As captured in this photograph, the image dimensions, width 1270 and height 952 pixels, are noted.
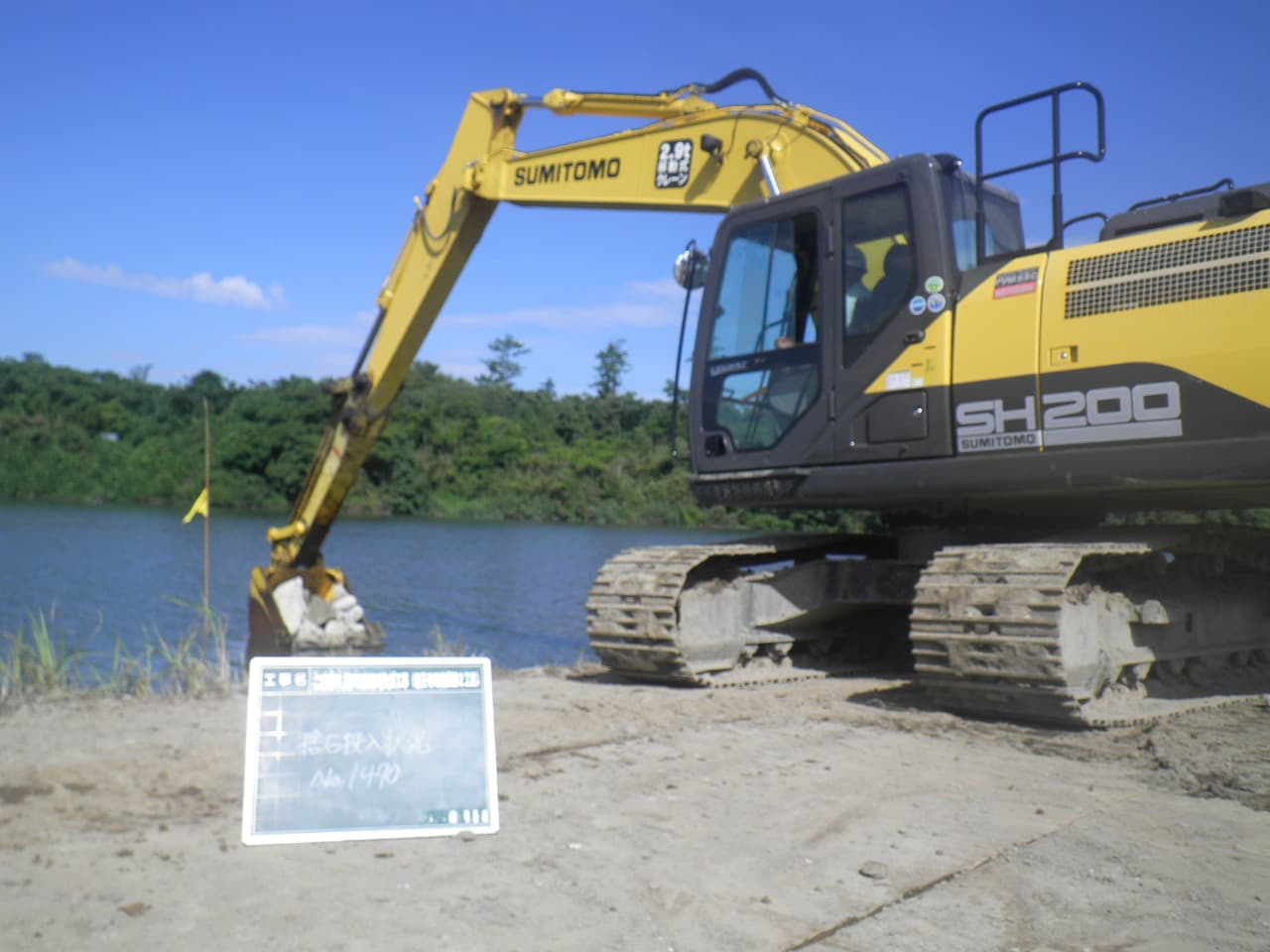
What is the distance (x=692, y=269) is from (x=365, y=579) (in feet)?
45.9

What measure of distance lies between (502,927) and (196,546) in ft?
80.8

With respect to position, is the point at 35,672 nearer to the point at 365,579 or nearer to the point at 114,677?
the point at 114,677

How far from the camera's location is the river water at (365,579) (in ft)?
45.5

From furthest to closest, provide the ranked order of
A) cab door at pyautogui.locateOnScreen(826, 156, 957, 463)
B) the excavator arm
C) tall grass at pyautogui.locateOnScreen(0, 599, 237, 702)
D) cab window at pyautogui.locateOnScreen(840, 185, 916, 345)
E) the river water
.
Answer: the river water
the excavator arm
tall grass at pyautogui.locateOnScreen(0, 599, 237, 702)
cab window at pyautogui.locateOnScreen(840, 185, 916, 345)
cab door at pyautogui.locateOnScreen(826, 156, 957, 463)

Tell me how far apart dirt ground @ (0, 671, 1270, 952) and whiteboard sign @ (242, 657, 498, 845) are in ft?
0.54

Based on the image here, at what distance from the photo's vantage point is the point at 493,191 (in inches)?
410

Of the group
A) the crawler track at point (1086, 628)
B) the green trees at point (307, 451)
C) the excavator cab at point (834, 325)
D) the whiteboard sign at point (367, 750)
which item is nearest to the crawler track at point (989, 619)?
the crawler track at point (1086, 628)

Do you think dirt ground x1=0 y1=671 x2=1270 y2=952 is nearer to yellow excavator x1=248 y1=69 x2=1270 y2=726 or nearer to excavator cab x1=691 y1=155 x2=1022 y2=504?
yellow excavator x1=248 y1=69 x2=1270 y2=726

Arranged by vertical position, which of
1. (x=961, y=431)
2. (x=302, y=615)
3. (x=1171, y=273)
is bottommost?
(x=302, y=615)

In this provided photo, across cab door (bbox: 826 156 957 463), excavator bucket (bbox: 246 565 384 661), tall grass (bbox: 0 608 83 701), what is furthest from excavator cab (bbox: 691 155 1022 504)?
excavator bucket (bbox: 246 565 384 661)

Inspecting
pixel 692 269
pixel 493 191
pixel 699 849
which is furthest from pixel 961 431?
pixel 493 191

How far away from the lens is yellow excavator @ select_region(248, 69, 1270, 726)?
18.1ft

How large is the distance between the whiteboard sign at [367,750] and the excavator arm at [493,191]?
16.8 feet

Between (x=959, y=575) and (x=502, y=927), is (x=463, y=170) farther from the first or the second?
(x=502, y=927)
